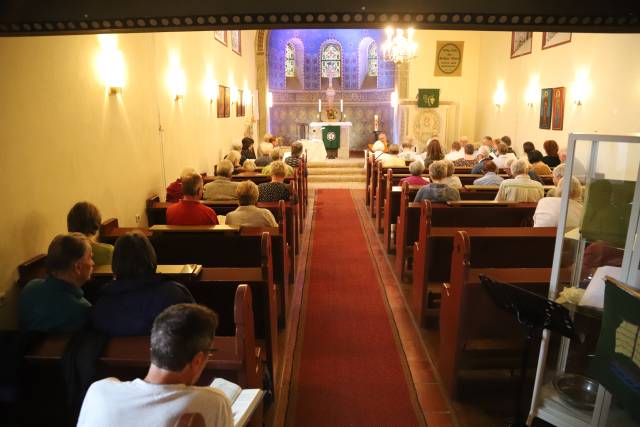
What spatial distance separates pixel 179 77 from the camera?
623cm

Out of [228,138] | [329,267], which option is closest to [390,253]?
[329,267]

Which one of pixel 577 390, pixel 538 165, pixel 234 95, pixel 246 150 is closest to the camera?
pixel 577 390

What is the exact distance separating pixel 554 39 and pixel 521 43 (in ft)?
5.48

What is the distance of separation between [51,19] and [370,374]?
8.87ft

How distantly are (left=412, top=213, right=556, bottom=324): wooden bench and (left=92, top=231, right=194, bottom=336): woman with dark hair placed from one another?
2.25 m

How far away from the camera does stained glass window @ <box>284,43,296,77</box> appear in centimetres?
1575

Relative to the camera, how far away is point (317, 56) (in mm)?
15820

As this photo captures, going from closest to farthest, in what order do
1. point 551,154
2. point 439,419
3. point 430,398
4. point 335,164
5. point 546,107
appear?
point 439,419
point 430,398
point 551,154
point 546,107
point 335,164

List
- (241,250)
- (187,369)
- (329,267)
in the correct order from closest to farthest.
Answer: (187,369), (241,250), (329,267)

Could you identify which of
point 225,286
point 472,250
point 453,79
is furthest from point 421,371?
point 453,79

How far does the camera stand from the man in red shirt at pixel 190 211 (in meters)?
3.79

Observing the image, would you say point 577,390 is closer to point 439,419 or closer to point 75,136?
point 439,419

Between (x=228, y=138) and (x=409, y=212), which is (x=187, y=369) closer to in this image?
(x=409, y=212)

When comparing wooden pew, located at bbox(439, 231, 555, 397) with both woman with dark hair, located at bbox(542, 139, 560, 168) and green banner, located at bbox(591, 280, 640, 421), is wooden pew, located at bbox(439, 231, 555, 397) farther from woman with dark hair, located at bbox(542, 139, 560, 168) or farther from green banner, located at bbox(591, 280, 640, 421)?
woman with dark hair, located at bbox(542, 139, 560, 168)
